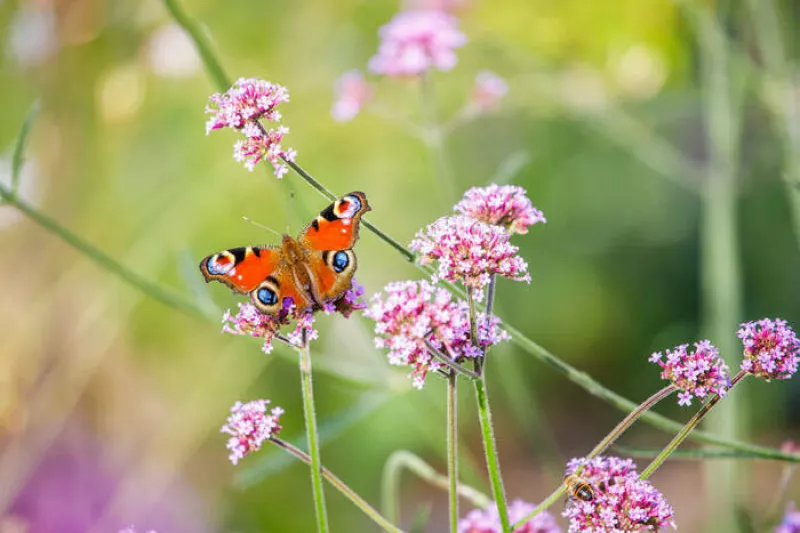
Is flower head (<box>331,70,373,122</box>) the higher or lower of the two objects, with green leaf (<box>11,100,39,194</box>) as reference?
higher

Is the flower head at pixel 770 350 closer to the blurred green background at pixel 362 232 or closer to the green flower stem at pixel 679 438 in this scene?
the green flower stem at pixel 679 438

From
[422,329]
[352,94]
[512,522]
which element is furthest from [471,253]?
[352,94]

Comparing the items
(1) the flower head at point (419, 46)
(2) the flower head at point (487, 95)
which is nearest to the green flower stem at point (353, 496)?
(1) the flower head at point (419, 46)

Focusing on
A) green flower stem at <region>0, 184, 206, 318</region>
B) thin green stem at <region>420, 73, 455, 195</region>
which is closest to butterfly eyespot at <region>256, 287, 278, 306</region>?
green flower stem at <region>0, 184, 206, 318</region>

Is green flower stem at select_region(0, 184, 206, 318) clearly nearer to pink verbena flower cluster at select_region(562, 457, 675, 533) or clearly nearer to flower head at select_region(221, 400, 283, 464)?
flower head at select_region(221, 400, 283, 464)

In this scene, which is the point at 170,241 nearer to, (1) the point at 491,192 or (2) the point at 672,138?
(1) the point at 491,192

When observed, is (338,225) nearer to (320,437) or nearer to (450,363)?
(450,363)

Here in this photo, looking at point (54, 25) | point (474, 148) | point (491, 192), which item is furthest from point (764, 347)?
point (474, 148)
